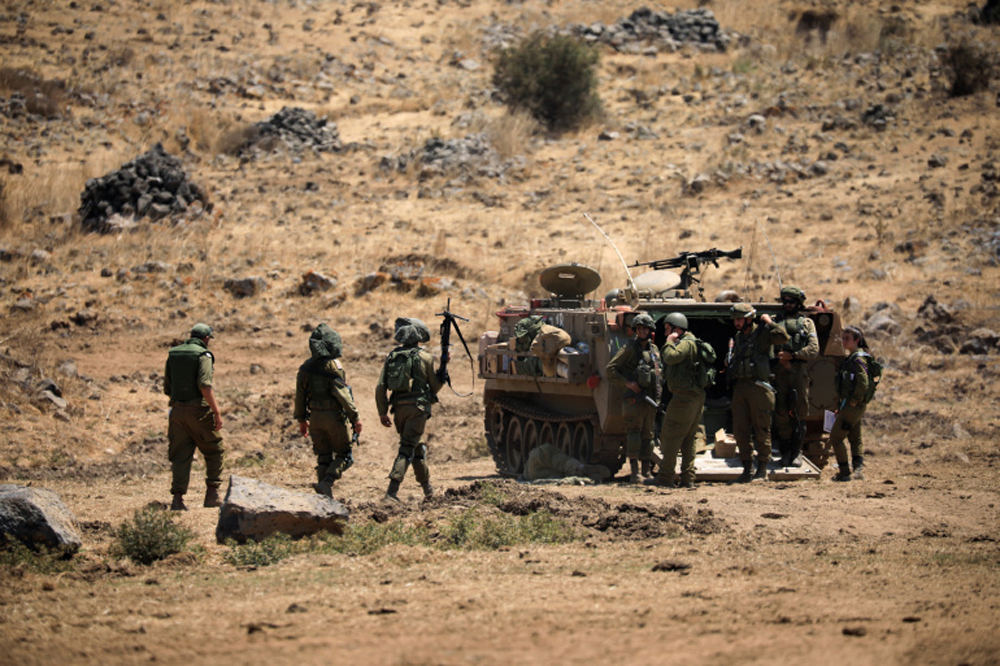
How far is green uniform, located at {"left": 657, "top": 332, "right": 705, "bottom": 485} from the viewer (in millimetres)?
10203

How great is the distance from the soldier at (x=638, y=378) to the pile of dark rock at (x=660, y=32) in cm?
2629

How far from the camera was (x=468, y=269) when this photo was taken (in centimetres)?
2181

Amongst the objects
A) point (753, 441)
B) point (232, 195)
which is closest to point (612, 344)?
point (753, 441)

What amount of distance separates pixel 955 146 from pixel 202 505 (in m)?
21.4

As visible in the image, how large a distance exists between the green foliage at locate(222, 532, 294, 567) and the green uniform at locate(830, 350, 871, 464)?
617cm

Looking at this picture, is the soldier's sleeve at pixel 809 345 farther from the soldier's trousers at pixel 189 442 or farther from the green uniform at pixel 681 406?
the soldier's trousers at pixel 189 442

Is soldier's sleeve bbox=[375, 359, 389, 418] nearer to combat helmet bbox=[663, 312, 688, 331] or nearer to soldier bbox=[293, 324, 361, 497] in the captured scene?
soldier bbox=[293, 324, 361, 497]

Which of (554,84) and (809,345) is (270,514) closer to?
(809,345)

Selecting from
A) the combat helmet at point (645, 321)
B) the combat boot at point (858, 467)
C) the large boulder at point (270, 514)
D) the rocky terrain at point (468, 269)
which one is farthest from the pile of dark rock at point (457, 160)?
the large boulder at point (270, 514)

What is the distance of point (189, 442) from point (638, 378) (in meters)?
4.39

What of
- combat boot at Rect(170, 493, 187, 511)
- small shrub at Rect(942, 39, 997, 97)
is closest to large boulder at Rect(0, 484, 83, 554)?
combat boot at Rect(170, 493, 187, 511)

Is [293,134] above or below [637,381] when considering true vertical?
Answer: above

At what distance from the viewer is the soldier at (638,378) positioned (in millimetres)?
10492

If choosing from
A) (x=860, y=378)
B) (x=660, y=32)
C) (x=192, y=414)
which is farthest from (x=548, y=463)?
(x=660, y=32)
